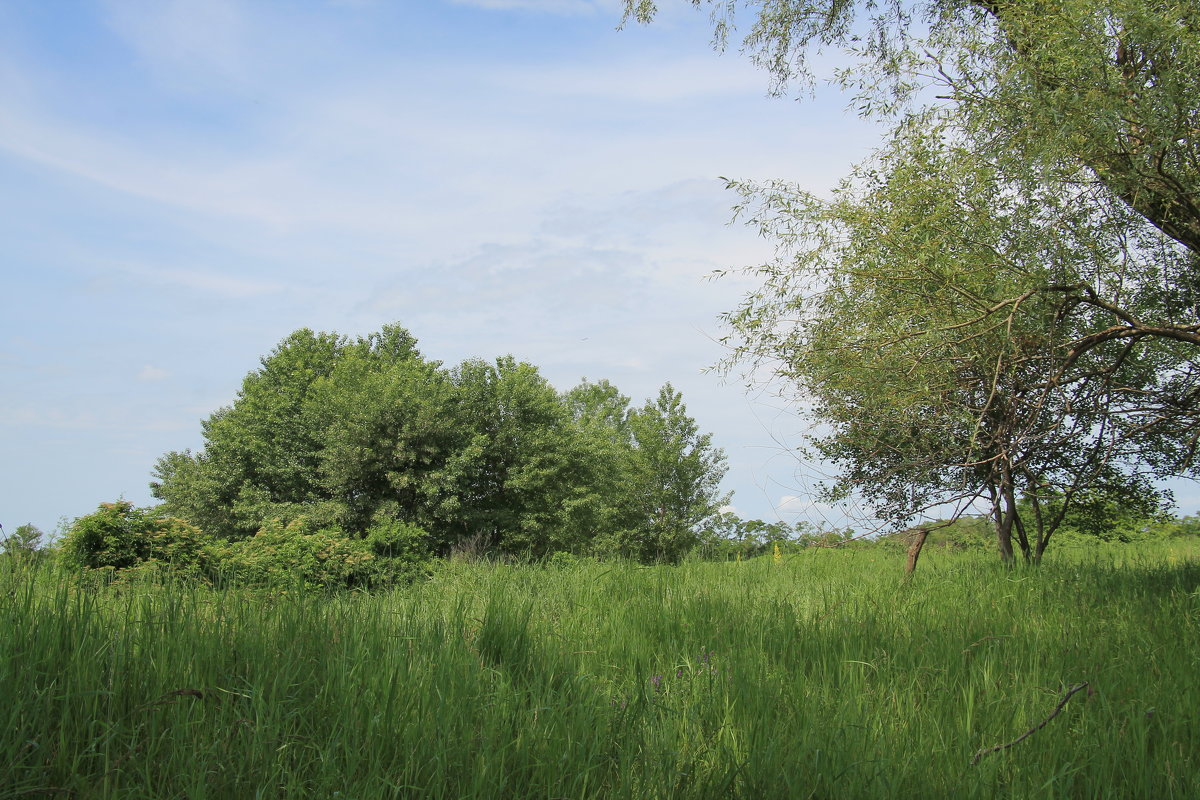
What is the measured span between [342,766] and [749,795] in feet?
4.81

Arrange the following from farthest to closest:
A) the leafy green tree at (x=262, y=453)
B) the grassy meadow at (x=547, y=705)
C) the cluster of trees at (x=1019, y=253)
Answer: the leafy green tree at (x=262, y=453), the cluster of trees at (x=1019, y=253), the grassy meadow at (x=547, y=705)

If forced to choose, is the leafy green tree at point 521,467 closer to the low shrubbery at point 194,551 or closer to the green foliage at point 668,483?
the green foliage at point 668,483

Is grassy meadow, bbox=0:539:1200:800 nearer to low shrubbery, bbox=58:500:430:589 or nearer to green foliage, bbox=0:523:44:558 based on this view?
green foliage, bbox=0:523:44:558

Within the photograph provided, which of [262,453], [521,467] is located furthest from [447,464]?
[262,453]

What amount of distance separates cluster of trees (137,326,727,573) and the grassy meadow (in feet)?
54.5

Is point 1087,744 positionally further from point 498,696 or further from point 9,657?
point 9,657

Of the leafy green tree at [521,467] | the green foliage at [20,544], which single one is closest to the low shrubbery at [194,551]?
the green foliage at [20,544]

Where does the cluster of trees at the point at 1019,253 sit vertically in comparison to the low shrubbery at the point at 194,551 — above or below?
above

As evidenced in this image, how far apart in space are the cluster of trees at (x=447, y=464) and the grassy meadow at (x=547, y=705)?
16598 mm

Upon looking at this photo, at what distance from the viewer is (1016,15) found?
7.15m

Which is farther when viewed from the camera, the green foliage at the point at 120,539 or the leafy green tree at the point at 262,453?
the leafy green tree at the point at 262,453

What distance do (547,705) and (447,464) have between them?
23.6m

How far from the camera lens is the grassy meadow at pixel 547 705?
2654 mm

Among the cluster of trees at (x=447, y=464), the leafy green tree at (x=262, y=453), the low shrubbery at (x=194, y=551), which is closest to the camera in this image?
the low shrubbery at (x=194, y=551)
